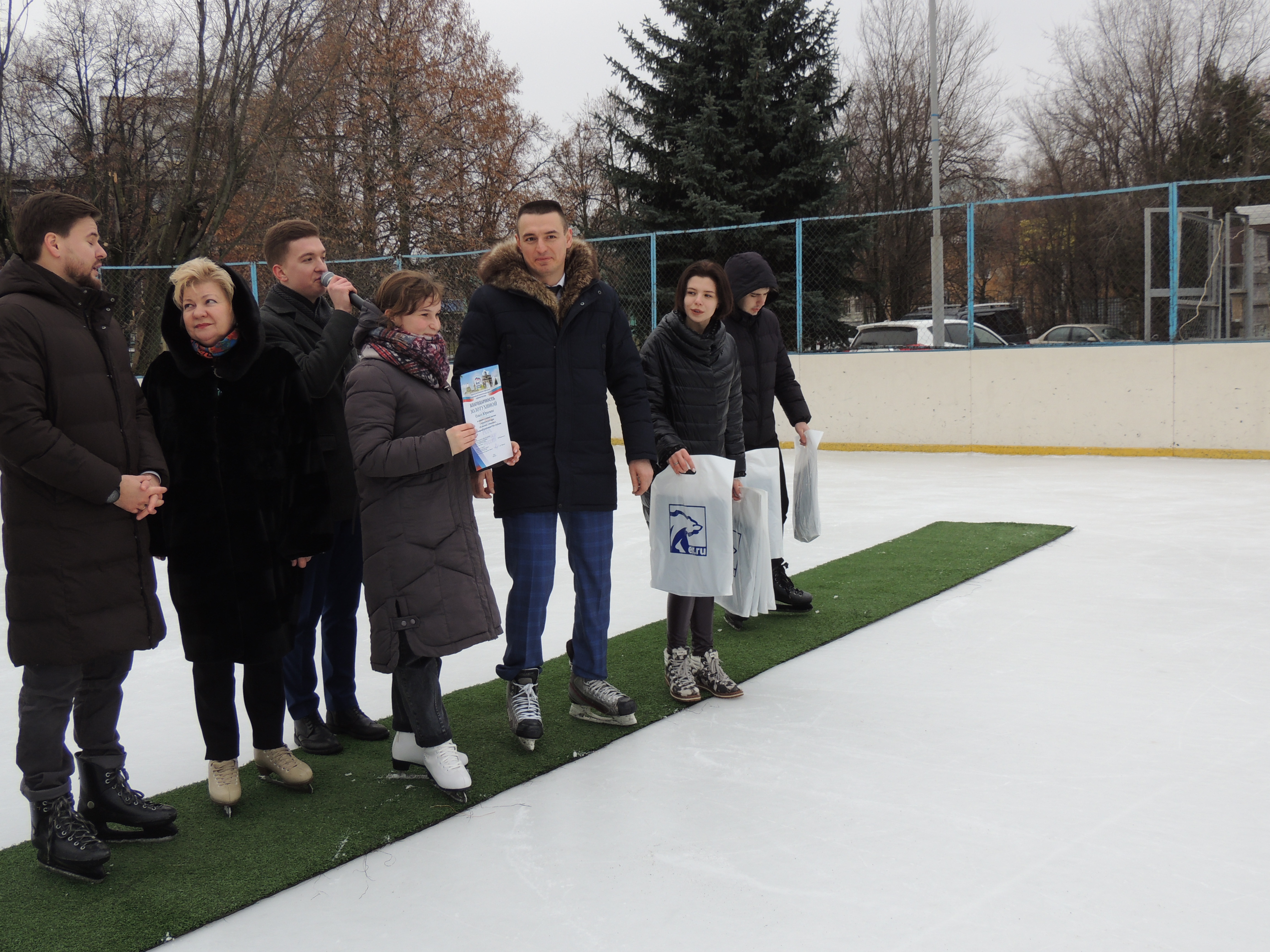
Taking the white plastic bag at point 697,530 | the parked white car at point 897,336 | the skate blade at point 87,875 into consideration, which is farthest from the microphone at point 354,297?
the parked white car at point 897,336

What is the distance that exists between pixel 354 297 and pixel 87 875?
5.43 feet

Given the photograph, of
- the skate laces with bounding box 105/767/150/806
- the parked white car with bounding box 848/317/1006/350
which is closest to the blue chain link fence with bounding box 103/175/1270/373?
the parked white car with bounding box 848/317/1006/350

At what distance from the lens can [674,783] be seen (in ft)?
10.0

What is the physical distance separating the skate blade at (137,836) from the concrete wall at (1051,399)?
10102 mm

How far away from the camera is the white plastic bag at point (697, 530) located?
3.70 m

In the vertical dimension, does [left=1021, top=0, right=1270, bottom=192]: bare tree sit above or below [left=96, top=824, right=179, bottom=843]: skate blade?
above

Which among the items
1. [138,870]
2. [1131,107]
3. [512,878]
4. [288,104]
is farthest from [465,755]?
[1131,107]

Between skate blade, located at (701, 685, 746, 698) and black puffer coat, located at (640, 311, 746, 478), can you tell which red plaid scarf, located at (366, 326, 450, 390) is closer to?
black puffer coat, located at (640, 311, 746, 478)

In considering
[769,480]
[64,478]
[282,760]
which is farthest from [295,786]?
[769,480]

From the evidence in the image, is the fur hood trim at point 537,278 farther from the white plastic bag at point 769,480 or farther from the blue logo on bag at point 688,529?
the white plastic bag at point 769,480

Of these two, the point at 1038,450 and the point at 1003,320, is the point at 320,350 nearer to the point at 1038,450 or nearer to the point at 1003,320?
the point at 1038,450

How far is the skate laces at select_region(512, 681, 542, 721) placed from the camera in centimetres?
334

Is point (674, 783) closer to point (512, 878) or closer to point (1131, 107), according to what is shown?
point (512, 878)

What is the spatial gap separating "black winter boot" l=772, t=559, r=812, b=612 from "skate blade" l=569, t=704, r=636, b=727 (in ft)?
5.39
